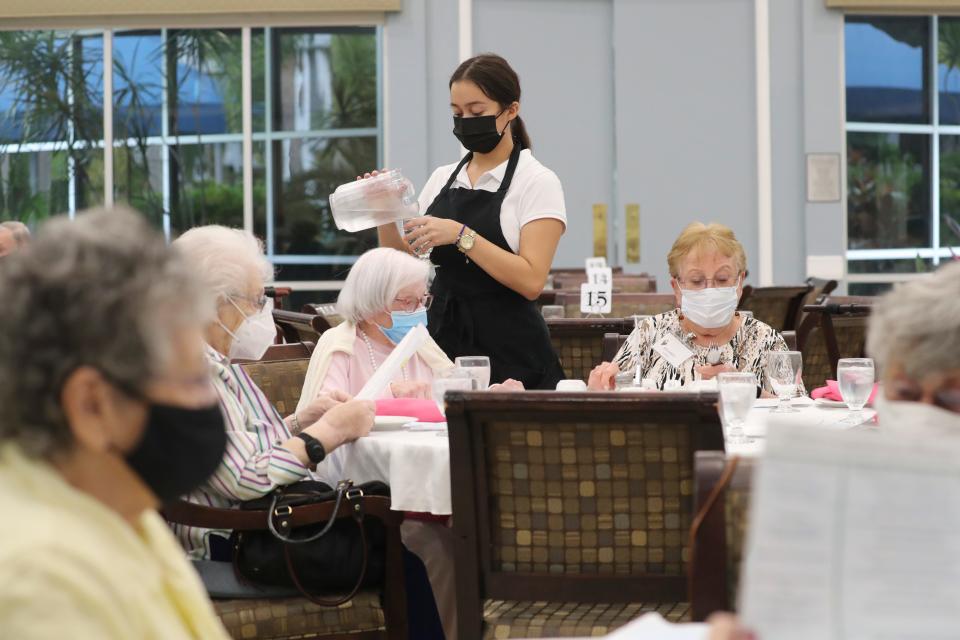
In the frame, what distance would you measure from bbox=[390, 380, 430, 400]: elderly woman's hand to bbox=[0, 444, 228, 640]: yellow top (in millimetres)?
2382

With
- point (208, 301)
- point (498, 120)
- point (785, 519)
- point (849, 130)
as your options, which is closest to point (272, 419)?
point (498, 120)

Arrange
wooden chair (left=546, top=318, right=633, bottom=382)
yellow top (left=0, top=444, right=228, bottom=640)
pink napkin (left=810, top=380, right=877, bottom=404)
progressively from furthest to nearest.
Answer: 1. wooden chair (left=546, top=318, right=633, bottom=382)
2. pink napkin (left=810, top=380, right=877, bottom=404)
3. yellow top (left=0, top=444, right=228, bottom=640)

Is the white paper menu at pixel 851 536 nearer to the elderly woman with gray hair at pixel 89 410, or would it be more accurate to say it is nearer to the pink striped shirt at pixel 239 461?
the elderly woman with gray hair at pixel 89 410

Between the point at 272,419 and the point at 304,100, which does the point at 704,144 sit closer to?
the point at 304,100

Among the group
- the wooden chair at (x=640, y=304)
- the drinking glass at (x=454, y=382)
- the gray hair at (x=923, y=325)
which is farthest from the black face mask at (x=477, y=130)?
the gray hair at (x=923, y=325)

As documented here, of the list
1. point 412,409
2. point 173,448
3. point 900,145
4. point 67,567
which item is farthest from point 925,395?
point 900,145

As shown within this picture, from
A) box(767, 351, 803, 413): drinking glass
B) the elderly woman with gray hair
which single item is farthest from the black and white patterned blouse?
the elderly woman with gray hair

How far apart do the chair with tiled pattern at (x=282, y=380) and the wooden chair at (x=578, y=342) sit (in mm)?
1066

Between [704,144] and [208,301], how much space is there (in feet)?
31.5

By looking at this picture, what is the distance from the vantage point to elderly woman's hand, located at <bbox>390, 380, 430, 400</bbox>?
363 cm

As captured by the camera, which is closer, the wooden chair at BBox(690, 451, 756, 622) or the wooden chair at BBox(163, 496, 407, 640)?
the wooden chair at BBox(690, 451, 756, 622)

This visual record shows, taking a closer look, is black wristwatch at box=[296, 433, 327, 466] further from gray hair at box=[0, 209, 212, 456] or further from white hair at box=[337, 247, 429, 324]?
gray hair at box=[0, 209, 212, 456]

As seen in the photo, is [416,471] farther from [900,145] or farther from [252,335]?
[900,145]

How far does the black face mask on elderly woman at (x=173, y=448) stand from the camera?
117 centimetres
